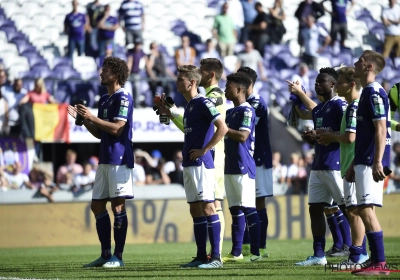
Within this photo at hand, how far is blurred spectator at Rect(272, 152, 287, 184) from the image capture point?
18.5 m

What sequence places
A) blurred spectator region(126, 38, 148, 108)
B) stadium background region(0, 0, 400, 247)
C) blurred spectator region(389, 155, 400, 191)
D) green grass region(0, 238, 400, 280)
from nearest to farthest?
green grass region(0, 238, 400, 280)
stadium background region(0, 0, 400, 247)
blurred spectator region(389, 155, 400, 191)
blurred spectator region(126, 38, 148, 108)

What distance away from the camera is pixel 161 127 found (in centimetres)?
1883

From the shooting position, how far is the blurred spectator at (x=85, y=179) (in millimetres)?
17370

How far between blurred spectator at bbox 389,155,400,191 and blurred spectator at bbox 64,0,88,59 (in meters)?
8.13

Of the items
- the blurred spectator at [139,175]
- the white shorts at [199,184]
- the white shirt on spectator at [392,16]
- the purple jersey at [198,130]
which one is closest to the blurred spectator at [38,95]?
the blurred spectator at [139,175]

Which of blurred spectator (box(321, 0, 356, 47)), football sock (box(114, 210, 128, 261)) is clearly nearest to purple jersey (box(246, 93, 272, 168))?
football sock (box(114, 210, 128, 261))

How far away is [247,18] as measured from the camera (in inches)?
867

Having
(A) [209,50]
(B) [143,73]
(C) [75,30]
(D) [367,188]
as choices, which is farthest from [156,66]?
(D) [367,188]

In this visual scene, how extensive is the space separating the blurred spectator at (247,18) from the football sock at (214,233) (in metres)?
13.2

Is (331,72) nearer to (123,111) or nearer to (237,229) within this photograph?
(237,229)

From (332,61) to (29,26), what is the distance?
8295 millimetres

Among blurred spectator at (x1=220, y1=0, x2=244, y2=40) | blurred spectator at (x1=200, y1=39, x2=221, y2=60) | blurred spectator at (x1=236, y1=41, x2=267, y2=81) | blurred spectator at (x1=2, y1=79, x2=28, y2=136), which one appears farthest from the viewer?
blurred spectator at (x1=220, y1=0, x2=244, y2=40)

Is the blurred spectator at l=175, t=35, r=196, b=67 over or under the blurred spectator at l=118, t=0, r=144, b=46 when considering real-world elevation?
under

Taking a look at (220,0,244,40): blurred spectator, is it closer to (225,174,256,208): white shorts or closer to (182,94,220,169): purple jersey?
(225,174,256,208): white shorts
